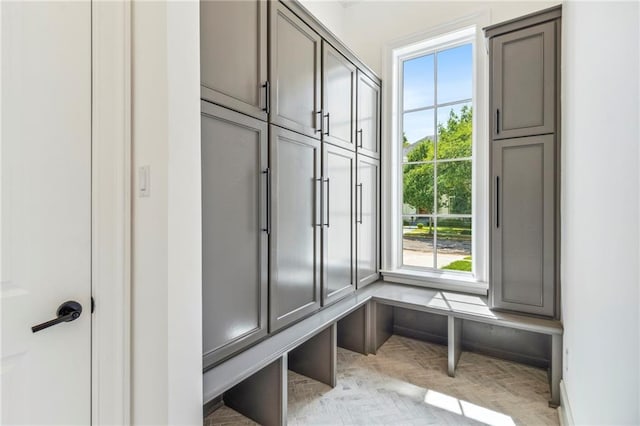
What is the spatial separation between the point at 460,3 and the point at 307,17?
1.67 m

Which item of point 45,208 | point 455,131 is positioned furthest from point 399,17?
point 45,208

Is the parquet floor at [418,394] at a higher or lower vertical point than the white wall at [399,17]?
lower

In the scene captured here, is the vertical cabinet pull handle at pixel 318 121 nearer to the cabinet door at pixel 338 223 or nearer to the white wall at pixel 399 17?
the cabinet door at pixel 338 223

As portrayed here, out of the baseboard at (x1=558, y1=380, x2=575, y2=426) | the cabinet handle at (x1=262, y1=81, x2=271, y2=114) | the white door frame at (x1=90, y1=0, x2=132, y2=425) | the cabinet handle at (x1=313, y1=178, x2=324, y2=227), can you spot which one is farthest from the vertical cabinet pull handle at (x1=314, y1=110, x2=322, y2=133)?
the baseboard at (x1=558, y1=380, x2=575, y2=426)

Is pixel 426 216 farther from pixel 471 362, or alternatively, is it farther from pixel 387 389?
pixel 387 389

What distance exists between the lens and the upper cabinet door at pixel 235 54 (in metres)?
1.37

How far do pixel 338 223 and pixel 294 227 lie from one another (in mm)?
573

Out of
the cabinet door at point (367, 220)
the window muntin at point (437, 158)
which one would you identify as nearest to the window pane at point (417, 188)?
the window muntin at point (437, 158)

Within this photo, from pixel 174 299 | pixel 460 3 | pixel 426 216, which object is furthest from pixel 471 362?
pixel 460 3

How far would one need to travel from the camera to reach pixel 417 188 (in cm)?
312

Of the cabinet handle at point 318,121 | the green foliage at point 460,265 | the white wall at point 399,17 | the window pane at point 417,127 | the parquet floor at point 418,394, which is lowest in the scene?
the parquet floor at point 418,394

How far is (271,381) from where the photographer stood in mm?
1698

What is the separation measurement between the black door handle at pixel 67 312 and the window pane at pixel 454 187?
2.85 m

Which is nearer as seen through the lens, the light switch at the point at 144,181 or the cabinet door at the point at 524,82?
the light switch at the point at 144,181
